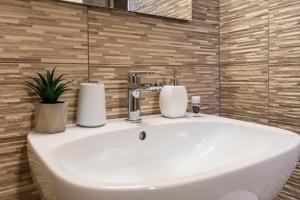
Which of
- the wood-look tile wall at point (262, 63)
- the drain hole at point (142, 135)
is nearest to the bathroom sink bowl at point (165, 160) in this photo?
the drain hole at point (142, 135)

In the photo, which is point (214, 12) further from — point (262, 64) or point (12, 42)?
point (12, 42)

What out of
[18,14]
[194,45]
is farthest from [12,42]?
[194,45]

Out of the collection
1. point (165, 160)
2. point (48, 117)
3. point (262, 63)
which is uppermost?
point (262, 63)

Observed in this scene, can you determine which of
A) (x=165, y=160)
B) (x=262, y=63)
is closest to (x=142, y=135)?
(x=165, y=160)

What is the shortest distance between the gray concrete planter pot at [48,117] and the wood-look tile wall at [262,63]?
778mm

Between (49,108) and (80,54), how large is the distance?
225 mm

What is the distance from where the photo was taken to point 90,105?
2.52ft

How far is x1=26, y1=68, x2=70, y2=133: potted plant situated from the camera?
0.68m

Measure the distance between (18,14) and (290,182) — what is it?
1.09 meters

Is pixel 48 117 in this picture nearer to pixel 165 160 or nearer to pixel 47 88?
pixel 47 88

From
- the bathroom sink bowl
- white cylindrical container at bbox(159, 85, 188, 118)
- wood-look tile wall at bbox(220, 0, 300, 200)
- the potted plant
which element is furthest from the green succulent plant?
wood-look tile wall at bbox(220, 0, 300, 200)

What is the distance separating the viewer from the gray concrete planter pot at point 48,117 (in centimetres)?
68

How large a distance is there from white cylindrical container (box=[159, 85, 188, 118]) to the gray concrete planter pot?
1.30 ft

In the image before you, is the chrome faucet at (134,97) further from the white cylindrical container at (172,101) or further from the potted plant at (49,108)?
the potted plant at (49,108)
